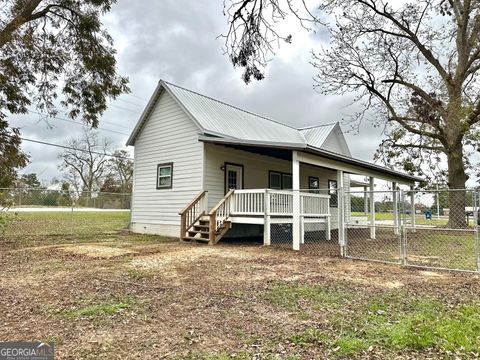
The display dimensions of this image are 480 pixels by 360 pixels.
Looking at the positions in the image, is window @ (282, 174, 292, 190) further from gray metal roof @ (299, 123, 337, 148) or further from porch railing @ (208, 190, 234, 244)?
porch railing @ (208, 190, 234, 244)

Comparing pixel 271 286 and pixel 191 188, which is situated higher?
pixel 191 188

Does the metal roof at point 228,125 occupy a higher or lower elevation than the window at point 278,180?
higher

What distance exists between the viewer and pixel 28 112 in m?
13.7

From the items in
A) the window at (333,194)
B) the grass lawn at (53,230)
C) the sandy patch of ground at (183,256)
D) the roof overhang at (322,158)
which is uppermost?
the roof overhang at (322,158)

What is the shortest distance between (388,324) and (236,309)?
72.6 inches

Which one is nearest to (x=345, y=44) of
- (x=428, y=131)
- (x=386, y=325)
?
(x=428, y=131)

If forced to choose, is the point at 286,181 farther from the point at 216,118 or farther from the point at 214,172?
the point at 214,172

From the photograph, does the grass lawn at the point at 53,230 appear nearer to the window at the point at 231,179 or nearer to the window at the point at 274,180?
the window at the point at 231,179

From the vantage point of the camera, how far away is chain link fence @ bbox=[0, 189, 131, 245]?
12.2 metres

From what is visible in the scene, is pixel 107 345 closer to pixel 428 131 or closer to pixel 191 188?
pixel 191 188

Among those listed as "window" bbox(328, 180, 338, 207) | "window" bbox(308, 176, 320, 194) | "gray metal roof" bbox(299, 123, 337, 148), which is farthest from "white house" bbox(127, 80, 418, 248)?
"gray metal roof" bbox(299, 123, 337, 148)

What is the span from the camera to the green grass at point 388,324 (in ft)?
11.2

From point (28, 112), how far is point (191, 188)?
24.5 ft

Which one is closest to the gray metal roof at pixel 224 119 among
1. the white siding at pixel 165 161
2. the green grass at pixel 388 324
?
the white siding at pixel 165 161
